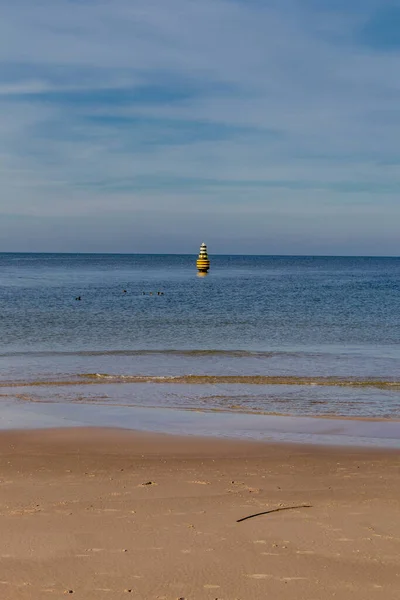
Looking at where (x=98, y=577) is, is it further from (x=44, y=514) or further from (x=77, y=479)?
(x=77, y=479)

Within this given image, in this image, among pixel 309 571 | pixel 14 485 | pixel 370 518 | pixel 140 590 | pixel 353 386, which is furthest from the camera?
pixel 353 386

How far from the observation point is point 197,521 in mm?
7184

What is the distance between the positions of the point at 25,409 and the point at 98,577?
28.2ft

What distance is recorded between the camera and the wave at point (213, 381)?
1759 cm

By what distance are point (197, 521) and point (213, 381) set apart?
438 inches

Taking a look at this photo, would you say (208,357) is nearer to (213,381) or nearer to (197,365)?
(197,365)

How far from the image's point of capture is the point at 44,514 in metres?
7.33

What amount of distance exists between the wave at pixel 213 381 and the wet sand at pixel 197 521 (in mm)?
6950

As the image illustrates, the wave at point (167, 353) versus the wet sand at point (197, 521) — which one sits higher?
the wet sand at point (197, 521)

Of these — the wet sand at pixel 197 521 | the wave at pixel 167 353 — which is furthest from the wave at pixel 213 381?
the wet sand at pixel 197 521

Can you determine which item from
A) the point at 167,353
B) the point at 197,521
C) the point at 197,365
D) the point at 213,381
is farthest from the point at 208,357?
the point at 197,521

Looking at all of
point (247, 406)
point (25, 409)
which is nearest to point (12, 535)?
point (25, 409)

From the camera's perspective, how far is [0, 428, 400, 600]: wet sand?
5715 mm

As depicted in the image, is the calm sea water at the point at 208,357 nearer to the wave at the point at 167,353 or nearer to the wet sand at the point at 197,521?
the wave at the point at 167,353
